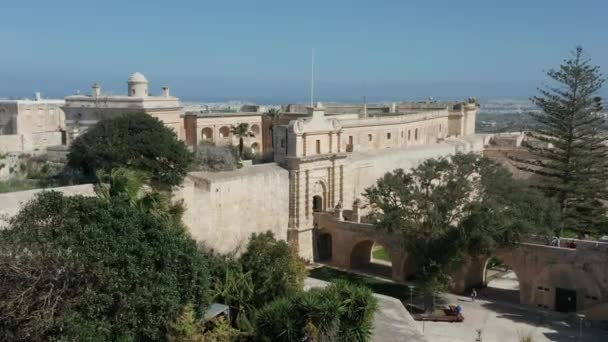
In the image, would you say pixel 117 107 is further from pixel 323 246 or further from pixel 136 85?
pixel 323 246

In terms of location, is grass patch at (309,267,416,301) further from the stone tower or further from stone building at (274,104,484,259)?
the stone tower

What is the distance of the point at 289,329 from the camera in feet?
39.0

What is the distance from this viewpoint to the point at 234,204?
20.8m

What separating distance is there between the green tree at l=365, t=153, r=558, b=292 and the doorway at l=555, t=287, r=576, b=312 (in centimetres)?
206

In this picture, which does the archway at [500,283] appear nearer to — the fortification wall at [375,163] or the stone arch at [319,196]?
the fortification wall at [375,163]

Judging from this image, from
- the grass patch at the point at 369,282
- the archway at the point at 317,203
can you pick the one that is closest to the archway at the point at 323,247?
the archway at the point at 317,203

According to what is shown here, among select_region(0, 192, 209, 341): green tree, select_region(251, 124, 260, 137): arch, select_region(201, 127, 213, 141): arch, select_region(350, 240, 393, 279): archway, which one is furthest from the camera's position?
select_region(251, 124, 260, 137): arch

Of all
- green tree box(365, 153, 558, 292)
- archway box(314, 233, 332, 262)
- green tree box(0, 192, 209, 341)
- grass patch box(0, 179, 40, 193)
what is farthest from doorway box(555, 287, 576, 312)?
grass patch box(0, 179, 40, 193)

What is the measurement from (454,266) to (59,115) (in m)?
21.8

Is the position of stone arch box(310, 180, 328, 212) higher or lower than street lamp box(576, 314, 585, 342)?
higher

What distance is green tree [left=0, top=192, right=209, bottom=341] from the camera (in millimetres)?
9562

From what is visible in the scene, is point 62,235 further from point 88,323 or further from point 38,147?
point 38,147

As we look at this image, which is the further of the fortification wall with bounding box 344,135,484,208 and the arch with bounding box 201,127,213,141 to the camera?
the arch with bounding box 201,127,213,141

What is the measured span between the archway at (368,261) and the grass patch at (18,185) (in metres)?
11.8
